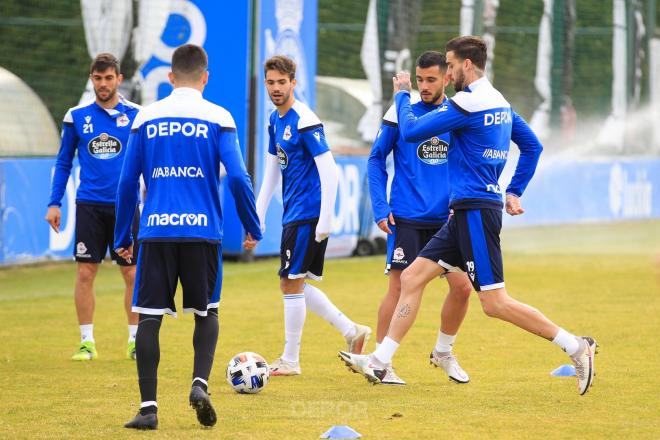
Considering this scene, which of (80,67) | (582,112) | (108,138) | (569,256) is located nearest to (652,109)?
(582,112)

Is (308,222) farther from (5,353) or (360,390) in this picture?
(5,353)

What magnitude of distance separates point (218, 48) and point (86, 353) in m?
8.22

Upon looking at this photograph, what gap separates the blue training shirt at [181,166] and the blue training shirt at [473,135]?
4.55ft

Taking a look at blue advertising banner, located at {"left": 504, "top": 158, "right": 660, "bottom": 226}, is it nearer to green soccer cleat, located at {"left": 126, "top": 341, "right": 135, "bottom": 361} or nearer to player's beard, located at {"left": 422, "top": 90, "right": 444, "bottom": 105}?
green soccer cleat, located at {"left": 126, "top": 341, "right": 135, "bottom": 361}

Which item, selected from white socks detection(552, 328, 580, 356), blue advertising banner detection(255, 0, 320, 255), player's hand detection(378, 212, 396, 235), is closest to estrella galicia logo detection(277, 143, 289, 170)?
player's hand detection(378, 212, 396, 235)

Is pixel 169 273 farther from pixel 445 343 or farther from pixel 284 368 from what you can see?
pixel 445 343

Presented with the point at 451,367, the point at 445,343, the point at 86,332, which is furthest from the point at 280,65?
the point at 86,332

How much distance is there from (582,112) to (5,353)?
21.1m

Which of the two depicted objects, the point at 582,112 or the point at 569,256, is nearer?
the point at 569,256

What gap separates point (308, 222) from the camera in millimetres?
8562

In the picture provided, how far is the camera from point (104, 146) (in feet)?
31.1

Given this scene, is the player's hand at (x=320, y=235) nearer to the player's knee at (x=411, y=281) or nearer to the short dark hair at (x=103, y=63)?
the player's knee at (x=411, y=281)

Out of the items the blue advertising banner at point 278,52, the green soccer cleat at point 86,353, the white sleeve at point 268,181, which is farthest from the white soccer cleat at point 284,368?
the blue advertising banner at point 278,52

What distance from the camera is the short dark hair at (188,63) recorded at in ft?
21.8
